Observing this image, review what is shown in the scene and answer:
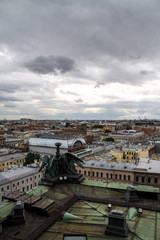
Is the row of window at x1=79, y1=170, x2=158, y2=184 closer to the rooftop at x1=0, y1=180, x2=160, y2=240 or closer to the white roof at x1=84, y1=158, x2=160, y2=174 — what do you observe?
the white roof at x1=84, y1=158, x2=160, y2=174

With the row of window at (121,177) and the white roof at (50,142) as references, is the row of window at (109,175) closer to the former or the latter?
the row of window at (121,177)

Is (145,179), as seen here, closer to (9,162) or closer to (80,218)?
(80,218)

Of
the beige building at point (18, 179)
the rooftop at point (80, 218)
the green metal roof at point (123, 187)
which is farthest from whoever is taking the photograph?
the beige building at point (18, 179)

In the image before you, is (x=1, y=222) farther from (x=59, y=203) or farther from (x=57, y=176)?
(x=57, y=176)

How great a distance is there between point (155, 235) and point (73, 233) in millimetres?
5770

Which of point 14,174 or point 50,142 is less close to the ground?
point 50,142

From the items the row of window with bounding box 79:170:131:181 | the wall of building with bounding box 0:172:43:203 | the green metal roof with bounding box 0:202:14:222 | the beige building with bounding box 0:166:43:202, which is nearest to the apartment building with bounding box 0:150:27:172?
the beige building with bounding box 0:166:43:202

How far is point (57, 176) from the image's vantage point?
26.7 metres

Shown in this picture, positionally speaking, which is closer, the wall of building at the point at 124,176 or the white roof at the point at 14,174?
the white roof at the point at 14,174

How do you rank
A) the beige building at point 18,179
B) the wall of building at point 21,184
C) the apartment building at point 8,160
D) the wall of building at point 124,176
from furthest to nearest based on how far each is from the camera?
the apartment building at point 8,160, the wall of building at point 124,176, the beige building at point 18,179, the wall of building at point 21,184

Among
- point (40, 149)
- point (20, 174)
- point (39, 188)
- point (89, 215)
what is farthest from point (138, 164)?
point (40, 149)

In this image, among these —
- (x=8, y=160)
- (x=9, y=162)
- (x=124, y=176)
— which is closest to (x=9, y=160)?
(x=8, y=160)

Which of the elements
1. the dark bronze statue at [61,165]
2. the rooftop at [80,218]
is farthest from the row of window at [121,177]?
the rooftop at [80,218]

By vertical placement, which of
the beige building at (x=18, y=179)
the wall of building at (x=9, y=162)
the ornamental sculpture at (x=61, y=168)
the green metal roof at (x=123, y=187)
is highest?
the ornamental sculpture at (x=61, y=168)
